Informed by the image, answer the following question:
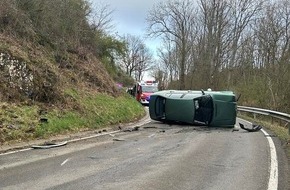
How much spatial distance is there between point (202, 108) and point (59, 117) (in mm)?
6865

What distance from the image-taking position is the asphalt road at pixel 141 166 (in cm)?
607

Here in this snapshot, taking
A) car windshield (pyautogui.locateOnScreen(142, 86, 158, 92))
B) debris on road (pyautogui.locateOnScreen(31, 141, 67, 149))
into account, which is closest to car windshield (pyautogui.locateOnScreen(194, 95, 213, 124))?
debris on road (pyautogui.locateOnScreen(31, 141, 67, 149))

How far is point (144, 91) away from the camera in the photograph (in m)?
36.5

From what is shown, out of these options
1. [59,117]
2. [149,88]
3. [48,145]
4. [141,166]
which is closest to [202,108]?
[59,117]

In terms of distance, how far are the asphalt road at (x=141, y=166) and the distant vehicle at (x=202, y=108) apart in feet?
17.7

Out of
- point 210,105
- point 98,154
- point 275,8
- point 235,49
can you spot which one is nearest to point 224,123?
point 210,105

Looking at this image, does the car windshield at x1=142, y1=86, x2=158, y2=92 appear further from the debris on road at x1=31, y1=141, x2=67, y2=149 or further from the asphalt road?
the debris on road at x1=31, y1=141, x2=67, y2=149

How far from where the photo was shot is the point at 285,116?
1521 centimetres

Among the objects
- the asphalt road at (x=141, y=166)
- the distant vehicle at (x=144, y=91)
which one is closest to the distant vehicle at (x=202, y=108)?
the asphalt road at (x=141, y=166)

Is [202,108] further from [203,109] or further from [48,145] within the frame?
[48,145]

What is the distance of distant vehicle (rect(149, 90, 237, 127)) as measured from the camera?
16500 millimetres

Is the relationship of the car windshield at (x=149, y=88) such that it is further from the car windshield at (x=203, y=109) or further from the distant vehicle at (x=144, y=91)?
the car windshield at (x=203, y=109)

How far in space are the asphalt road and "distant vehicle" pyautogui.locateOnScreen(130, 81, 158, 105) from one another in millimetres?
24357

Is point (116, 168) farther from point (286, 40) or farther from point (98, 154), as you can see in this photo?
point (286, 40)
